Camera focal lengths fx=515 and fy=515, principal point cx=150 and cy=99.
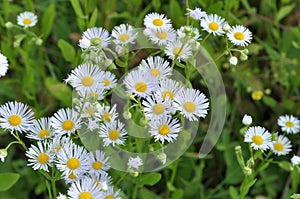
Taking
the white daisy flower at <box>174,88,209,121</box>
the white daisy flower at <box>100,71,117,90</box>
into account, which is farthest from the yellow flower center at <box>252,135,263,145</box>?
the white daisy flower at <box>100,71,117,90</box>

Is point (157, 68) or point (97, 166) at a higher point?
point (157, 68)

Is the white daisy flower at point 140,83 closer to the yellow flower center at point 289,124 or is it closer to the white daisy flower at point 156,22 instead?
the white daisy flower at point 156,22

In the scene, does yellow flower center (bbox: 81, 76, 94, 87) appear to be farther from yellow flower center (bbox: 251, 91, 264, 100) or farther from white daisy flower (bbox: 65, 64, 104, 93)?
yellow flower center (bbox: 251, 91, 264, 100)

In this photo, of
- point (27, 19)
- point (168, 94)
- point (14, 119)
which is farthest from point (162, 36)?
point (27, 19)

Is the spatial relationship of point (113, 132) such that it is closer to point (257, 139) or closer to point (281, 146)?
point (257, 139)

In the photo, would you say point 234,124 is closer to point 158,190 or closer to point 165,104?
point 158,190

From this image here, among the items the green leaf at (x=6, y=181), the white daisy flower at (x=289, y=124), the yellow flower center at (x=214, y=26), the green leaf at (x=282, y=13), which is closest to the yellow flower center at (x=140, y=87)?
the yellow flower center at (x=214, y=26)
